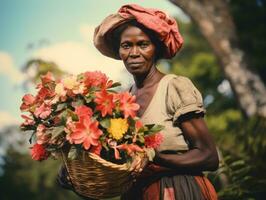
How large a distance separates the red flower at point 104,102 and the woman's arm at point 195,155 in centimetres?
36

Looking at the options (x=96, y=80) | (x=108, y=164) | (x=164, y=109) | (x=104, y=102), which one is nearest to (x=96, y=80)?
(x=96, y=80)

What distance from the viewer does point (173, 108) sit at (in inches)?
104

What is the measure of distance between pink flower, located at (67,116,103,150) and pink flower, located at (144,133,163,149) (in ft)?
0.83

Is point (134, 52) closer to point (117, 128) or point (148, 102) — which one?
point (148, 102)

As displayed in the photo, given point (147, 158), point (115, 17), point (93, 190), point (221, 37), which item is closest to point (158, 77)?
point (115, 17)

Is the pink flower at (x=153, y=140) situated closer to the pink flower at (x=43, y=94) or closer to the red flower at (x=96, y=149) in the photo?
the red flower at (x=96, y=149)

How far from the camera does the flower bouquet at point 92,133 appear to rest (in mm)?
2281

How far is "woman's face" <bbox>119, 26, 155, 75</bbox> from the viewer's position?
282 centimetres

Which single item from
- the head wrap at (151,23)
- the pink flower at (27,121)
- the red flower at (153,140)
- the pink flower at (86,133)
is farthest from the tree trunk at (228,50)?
the pink flower at (86,133)

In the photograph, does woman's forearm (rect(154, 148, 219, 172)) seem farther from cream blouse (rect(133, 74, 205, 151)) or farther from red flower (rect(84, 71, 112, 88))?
red flower (rect(84, 71, 112, 88))

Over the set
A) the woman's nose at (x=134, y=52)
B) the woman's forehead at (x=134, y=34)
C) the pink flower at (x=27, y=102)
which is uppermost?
the woman's forehead at (x=134, y=34)

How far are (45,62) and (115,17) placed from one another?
5.51 metres

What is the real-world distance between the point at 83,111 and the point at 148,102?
1.83 ft

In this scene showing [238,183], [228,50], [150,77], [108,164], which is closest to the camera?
[108,164]
